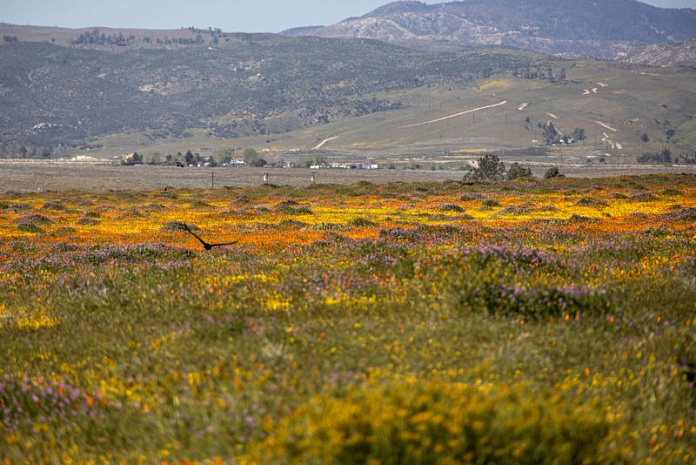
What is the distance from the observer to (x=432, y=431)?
12.9 feet

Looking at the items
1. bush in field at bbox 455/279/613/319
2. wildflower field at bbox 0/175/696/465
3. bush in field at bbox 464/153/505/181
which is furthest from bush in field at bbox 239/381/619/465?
bush in field at bbox 464/153/505/181

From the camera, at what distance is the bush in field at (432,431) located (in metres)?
3.76

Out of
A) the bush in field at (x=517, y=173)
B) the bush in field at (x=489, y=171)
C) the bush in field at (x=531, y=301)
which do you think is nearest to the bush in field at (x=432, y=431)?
the bush in field at (x=531, y=301)

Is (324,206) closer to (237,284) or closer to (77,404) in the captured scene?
(237,284)

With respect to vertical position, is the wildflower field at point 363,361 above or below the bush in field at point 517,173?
above

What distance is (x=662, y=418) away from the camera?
200 inches

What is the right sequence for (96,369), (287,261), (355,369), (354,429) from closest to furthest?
(354,429) → (355,369) → (96,369) → (287,261)

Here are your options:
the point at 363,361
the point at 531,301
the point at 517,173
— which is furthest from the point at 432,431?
the point at 517,173

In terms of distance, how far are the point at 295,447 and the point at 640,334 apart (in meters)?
4.34

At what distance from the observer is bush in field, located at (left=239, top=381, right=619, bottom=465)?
3.76 m

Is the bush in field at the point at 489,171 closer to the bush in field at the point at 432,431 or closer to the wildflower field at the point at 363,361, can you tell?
the wildflower field at the point at 363,361

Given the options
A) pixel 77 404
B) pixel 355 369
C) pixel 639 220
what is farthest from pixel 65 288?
pixel 639 220

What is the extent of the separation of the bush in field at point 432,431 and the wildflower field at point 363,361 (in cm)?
1

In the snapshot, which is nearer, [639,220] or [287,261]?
[287,261]
